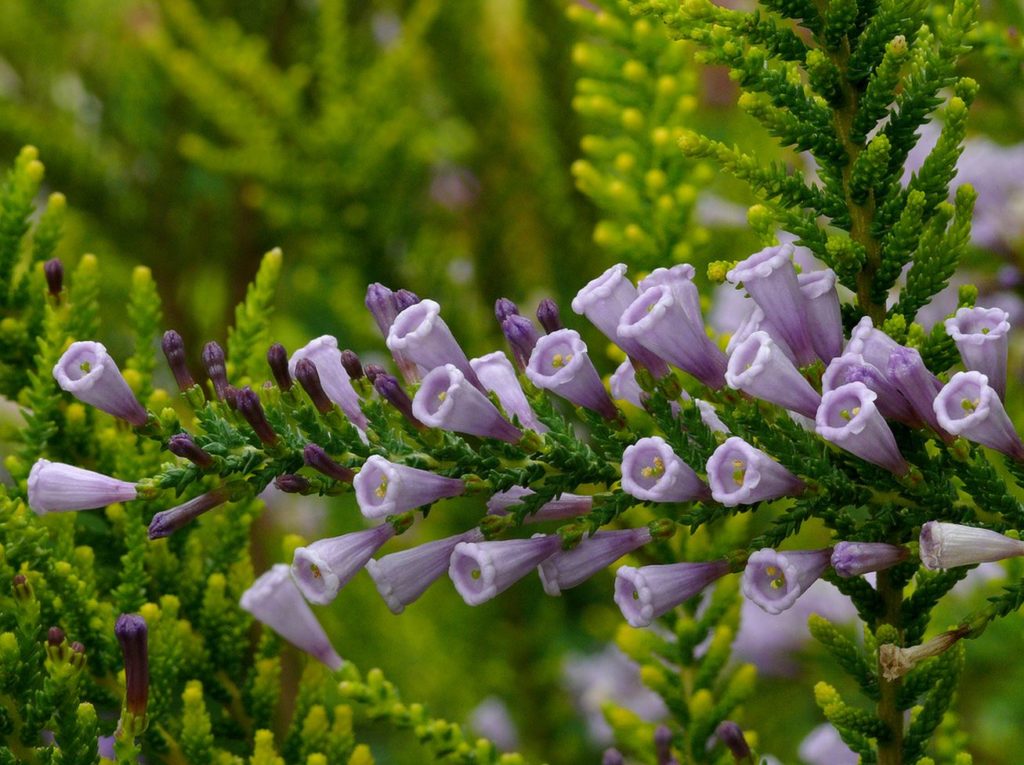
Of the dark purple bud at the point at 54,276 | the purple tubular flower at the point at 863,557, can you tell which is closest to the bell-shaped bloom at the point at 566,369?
the purple tubular flower at the point at 863,557

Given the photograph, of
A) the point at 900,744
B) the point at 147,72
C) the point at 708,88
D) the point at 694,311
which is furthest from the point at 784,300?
the point at 708,88

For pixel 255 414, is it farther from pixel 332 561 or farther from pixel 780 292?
pixel 780 292

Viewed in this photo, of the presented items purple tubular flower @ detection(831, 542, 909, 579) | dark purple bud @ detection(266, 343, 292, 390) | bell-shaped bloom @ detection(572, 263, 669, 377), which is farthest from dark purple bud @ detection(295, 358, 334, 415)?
purple tubular flower @ detection(831, 542, 909, 579)

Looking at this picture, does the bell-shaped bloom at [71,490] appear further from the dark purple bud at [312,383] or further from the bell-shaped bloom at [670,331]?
the bell-shaped bloom at [670,331]

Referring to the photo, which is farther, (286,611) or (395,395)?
(286,611)

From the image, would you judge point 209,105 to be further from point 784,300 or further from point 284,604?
point 784,300

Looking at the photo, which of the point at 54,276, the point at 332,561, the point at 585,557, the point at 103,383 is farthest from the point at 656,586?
the point at 54,276

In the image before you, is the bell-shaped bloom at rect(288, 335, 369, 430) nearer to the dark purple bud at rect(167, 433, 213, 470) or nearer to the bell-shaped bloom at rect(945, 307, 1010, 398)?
the dark purple bud at rect(167, 433, 213, 470)
